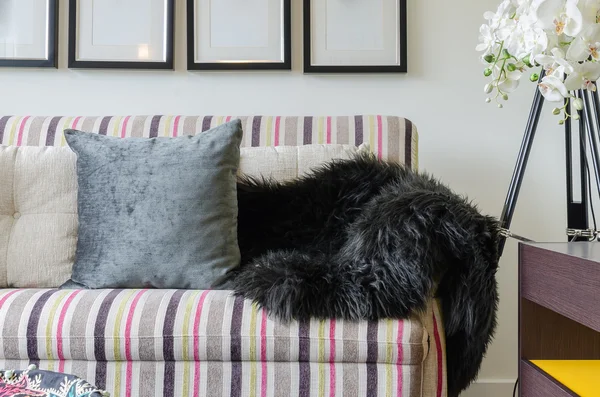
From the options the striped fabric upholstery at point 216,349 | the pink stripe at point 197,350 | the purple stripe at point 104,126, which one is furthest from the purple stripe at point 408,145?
the purple stripe at point 104,126

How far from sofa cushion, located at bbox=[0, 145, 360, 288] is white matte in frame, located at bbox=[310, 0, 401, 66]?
555 mm

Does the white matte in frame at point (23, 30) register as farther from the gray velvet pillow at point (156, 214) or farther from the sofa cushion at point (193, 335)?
the sofa cushion at point (193, 335)

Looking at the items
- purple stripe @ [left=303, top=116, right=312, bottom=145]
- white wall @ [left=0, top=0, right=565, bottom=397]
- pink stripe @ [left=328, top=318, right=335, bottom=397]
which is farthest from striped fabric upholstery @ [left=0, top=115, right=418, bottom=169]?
pink stripe @ [left=328, top=318, right=335, bottom=397]

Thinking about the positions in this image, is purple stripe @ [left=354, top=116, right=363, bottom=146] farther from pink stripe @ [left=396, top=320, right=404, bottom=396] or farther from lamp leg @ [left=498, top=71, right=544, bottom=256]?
pink stripe @ [left=396, top=320, right=404, bottom=396]

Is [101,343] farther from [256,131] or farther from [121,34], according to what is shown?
[121,34]

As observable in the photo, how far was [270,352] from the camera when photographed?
1.20m

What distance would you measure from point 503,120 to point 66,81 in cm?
177

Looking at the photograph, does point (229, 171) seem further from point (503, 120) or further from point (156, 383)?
point (503, 120)

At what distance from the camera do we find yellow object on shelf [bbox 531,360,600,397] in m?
1.07

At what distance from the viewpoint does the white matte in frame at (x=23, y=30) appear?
2.14 metres

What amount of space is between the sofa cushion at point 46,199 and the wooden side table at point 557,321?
72cm

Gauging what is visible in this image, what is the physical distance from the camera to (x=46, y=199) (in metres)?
1.66

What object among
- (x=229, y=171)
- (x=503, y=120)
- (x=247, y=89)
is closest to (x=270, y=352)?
(x=229, y=171)

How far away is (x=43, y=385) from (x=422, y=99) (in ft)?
5.93
